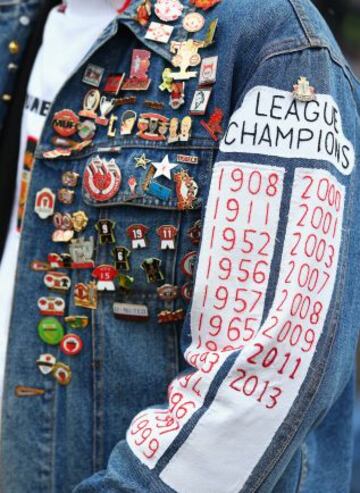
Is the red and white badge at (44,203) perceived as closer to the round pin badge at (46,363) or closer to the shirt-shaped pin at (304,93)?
the round pin badge at (46,363)

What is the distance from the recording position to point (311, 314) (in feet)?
4.42

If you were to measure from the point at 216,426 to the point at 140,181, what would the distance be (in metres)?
0.47

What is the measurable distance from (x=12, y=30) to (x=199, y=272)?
852 mm

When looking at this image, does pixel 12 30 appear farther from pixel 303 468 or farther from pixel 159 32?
pixel 303 468

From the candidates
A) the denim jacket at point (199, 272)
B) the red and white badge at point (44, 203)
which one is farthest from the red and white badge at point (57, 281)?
the red and white badge at point (44, 203)

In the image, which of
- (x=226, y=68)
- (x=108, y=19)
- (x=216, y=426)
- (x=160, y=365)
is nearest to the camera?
(x=216, y=426)

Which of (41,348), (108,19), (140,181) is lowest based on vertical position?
(41,348)

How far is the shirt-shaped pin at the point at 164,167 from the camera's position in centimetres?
152

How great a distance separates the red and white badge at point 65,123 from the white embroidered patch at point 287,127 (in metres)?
0.39

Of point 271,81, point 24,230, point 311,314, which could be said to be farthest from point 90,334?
point 271,81

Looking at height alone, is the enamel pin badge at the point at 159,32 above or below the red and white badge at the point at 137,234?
above

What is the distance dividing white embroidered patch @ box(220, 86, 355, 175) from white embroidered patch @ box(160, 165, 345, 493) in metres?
0.04

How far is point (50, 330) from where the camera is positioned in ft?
5.45

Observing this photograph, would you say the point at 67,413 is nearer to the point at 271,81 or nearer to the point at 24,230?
the point at 24,230
